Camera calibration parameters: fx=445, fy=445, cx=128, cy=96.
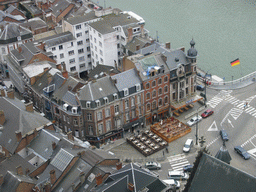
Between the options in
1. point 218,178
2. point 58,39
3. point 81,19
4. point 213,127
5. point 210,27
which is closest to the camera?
point 218,178

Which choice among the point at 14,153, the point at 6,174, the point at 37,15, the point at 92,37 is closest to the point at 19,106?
the point at 14,153

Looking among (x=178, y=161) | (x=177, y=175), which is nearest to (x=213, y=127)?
(x=178, y=161)

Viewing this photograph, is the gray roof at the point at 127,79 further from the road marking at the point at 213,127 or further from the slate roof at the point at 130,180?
the slate roof at the point at 130,180

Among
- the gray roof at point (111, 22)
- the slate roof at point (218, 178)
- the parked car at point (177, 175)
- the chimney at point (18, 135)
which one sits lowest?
the parked car at point (177, 175)

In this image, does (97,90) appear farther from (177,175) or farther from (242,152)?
(242,152)

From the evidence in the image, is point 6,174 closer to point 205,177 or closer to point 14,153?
point 14,153

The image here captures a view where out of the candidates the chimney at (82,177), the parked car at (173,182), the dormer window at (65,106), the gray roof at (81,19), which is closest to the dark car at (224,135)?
the parked car at (173,182)

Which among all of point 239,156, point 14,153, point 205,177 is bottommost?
point 239,156
